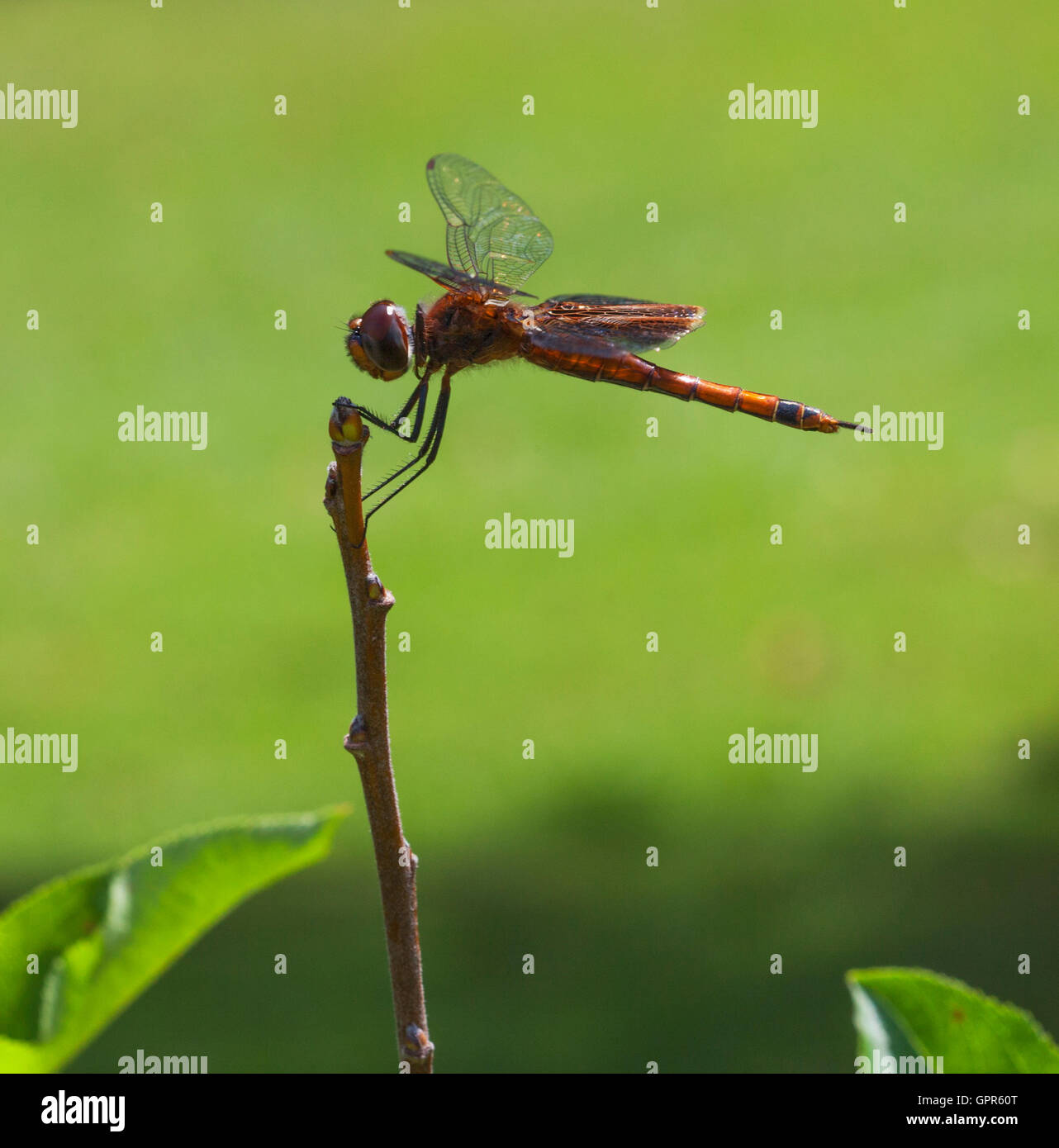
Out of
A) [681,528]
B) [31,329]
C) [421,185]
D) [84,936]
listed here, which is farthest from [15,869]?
[421,185]

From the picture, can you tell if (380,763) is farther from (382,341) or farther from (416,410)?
(416,410)

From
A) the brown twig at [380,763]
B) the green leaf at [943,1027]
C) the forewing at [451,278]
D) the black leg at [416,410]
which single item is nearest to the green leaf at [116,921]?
the brown twig at [380,763]

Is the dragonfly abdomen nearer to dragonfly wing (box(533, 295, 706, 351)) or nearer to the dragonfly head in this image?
dragonfly wing (box(533, 295, 706, 351))

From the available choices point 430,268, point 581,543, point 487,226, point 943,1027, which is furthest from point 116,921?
point 581,543

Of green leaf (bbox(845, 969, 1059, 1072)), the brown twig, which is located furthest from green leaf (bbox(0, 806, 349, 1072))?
green leaf (bbox(845, 969, 1059, 1072))

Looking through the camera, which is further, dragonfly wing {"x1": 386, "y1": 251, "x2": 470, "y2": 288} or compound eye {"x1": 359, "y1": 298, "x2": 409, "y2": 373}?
Answer: dragonfly wing {"x1": 386, "y1": 251, "x2": 470, "y2": 288}
